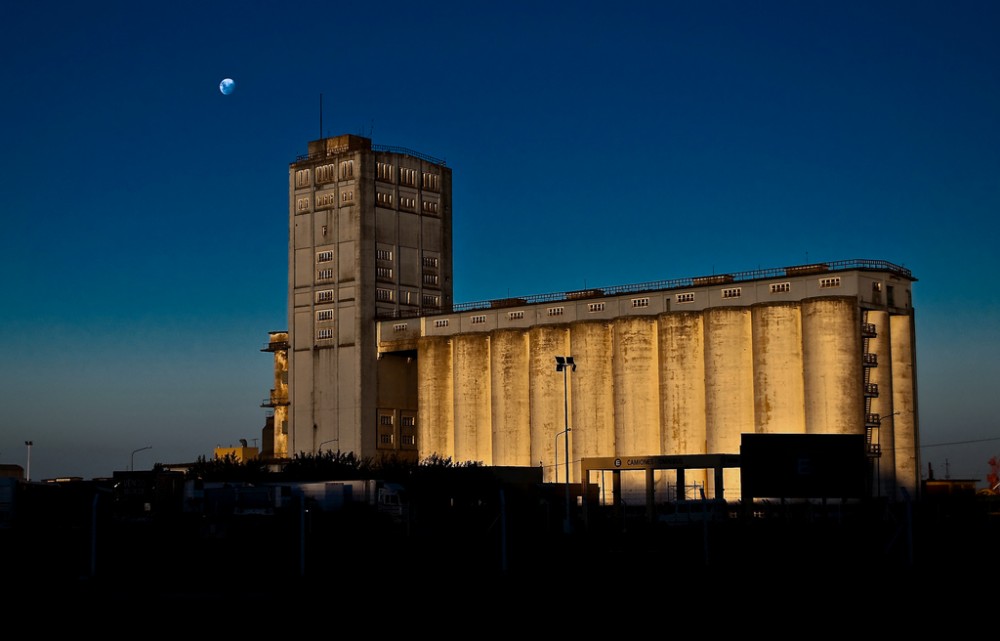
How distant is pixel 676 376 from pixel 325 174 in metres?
49.5

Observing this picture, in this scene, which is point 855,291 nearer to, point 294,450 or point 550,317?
point 550,317

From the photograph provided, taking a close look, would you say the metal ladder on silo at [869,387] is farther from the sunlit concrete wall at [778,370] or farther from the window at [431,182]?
the window at [431,182]

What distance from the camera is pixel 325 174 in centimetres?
14325

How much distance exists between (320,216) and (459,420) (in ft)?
97.9

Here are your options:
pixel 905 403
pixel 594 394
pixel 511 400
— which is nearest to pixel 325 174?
pixel 511 400

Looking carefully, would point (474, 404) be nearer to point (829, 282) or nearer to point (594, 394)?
point (594, 394)

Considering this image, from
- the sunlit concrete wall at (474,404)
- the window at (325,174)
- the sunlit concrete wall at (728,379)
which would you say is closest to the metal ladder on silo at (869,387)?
the sunlit concrete wall at (728,379)

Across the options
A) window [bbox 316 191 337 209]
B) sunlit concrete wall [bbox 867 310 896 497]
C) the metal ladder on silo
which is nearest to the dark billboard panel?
the metal ladder on silo

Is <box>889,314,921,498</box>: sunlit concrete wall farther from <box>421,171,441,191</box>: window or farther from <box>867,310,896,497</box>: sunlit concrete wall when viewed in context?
<box>421,171,441,191</box>: window

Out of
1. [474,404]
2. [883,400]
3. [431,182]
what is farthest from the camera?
[431,182]

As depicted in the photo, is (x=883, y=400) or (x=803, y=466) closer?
(x=803, y=466)

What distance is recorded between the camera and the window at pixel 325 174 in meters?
143

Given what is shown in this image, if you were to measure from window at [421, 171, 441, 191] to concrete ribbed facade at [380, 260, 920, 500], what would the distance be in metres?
20.2

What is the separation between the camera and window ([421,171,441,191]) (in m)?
148
